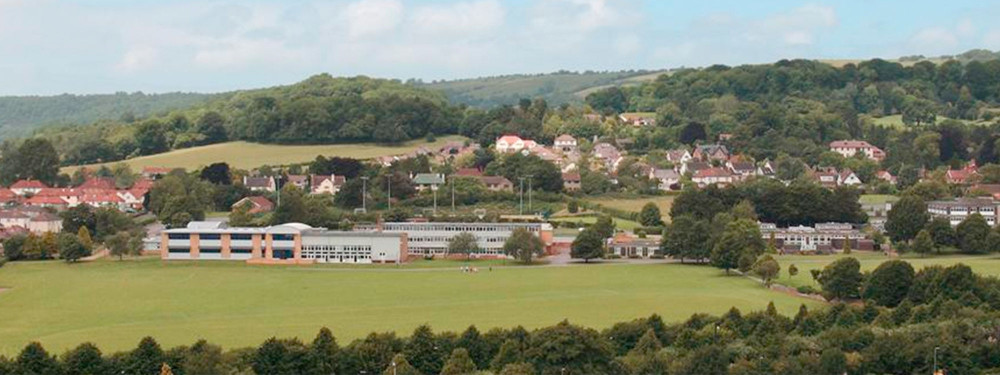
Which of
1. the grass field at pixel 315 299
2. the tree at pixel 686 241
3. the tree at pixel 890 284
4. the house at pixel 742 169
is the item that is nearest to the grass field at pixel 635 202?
the house at pixel 742 169

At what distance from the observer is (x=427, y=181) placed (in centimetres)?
6038

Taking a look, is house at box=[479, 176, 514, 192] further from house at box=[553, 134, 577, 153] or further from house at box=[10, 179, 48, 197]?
house at box=[10, 179, 48, 197]

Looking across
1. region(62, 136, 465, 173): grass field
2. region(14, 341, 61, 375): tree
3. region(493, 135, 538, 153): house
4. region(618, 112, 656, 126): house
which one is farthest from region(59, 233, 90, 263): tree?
region(618, 112, 656, 126): house

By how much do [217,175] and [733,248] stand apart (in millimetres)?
25166

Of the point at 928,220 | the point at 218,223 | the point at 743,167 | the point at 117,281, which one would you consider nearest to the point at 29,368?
the point at 117,281

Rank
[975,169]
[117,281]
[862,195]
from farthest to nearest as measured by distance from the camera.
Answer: [975,169] → [862,195] → [117,281]

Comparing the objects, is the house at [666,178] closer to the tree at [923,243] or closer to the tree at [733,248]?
the tree at [923,243]

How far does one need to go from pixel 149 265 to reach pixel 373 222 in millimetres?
8872

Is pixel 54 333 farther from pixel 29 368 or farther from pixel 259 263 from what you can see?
pixel 259 263

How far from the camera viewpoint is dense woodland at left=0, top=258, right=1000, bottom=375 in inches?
1034

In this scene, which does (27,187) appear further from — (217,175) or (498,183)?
(498,183)

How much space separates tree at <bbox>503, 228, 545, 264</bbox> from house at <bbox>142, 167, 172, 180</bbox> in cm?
2362

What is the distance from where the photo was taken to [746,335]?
2923 cm

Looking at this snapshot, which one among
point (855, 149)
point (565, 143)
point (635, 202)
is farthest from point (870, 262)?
point (565, 143)
